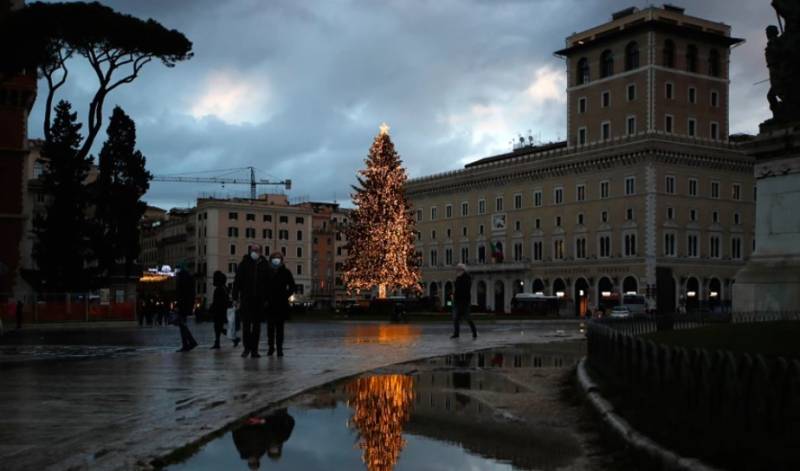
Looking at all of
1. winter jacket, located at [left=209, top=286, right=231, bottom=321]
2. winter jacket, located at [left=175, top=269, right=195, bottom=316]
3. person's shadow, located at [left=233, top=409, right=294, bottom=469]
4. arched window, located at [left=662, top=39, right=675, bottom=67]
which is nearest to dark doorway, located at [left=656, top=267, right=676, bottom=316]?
winter jacket, located at [left=209, top=286, right=231, bottom=321]

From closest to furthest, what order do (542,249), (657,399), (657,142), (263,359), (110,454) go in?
(110,454), (657,399), (263,359), (657,142), (542,249)

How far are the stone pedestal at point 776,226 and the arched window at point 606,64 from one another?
73.6m

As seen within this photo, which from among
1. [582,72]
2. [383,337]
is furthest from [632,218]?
[383,337]

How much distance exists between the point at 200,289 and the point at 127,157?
227ft

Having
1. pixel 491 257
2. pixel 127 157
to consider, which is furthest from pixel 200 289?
pixel 127 157

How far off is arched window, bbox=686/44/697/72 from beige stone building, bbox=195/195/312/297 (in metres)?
57.8

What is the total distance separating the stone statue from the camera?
691 inches

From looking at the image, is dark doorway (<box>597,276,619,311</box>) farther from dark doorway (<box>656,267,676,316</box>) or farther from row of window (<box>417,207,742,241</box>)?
dark doorway (<box>656,267,676,316</box>)

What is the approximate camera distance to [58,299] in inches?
1642

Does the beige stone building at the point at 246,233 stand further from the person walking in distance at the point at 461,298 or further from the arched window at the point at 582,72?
the person walking in distance at the point at 461,298

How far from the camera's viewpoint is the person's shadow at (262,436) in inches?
273

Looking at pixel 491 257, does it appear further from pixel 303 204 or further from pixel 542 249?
pixel 303 204

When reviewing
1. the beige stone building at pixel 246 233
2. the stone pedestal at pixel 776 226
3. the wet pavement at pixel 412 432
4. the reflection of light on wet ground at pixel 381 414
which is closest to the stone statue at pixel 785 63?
the stone pedestal at pixel 776 226

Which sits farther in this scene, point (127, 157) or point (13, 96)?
point (127, 157)
